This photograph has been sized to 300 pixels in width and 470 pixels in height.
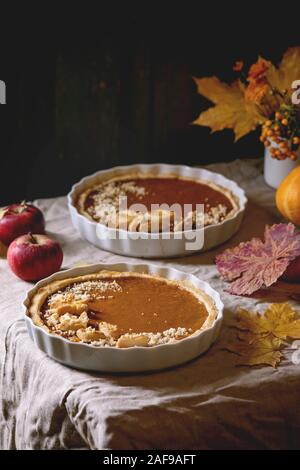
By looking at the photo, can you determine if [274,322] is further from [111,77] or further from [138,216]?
[111,77]

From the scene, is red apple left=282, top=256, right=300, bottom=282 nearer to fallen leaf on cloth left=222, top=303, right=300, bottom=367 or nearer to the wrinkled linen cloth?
fallen leaf on cloth left=222, top=303, right=300, bottom=367

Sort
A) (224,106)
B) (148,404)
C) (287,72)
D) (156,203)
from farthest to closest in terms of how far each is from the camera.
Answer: (224,106)
(287,72)
(156,203)
(148,404)

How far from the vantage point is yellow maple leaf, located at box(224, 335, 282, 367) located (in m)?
1.50

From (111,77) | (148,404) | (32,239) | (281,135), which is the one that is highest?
(111,77)

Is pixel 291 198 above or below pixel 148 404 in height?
above

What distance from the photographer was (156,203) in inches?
81.6

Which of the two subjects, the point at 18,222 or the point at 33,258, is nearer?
the point at 33,258

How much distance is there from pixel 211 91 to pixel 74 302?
0.97 m

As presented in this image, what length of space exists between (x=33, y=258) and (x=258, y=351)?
558mm

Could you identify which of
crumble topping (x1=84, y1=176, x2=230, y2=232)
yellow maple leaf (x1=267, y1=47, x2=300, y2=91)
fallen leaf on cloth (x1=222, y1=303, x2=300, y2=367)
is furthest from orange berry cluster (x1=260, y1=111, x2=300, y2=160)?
fallen leaf on cloth (x1=222, y1=303, x2=300, y2=367)

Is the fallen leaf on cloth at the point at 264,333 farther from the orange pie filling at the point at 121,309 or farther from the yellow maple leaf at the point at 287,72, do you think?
the yellow maple leaf at the point at 287,72

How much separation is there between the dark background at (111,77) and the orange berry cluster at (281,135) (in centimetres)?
39

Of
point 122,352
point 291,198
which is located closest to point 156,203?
point 291,198

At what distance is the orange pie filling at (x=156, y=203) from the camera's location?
1927 mm
